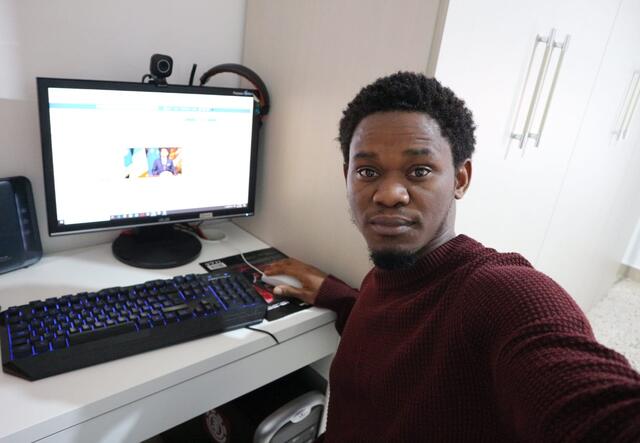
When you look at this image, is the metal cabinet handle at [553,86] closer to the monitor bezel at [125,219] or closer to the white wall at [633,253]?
the monitor bezel at [125,219]

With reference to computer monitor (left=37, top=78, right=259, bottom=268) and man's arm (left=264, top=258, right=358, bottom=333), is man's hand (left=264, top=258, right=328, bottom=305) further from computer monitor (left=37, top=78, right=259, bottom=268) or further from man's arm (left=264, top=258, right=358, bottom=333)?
computer monitor (left=37, top=78, right=259, bottom=268)

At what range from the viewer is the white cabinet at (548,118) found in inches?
41.6

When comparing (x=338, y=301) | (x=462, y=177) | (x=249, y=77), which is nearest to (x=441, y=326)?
(x=462, y=177)

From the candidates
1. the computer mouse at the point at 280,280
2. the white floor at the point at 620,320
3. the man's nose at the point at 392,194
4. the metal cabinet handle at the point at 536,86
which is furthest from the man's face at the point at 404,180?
the white floor at the point at 620,320

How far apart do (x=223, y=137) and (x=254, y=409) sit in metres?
0.76

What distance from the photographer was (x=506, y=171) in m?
1.33

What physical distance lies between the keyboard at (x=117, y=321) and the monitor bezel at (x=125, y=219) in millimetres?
244

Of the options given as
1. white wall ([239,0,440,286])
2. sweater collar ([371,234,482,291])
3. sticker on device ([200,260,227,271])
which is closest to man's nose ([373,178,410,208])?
sweater collar ([371,234,482,291])

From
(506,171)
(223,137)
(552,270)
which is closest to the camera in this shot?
(223,137)

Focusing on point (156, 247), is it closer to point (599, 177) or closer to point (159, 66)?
point (159, 66)

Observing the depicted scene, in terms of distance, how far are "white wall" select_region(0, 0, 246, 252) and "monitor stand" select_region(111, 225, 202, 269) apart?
9 cm

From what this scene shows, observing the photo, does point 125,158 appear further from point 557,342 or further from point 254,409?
point 557,342

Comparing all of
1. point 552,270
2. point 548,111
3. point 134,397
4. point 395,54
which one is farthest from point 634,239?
point 134,397

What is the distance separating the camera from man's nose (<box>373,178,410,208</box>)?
0.70m
